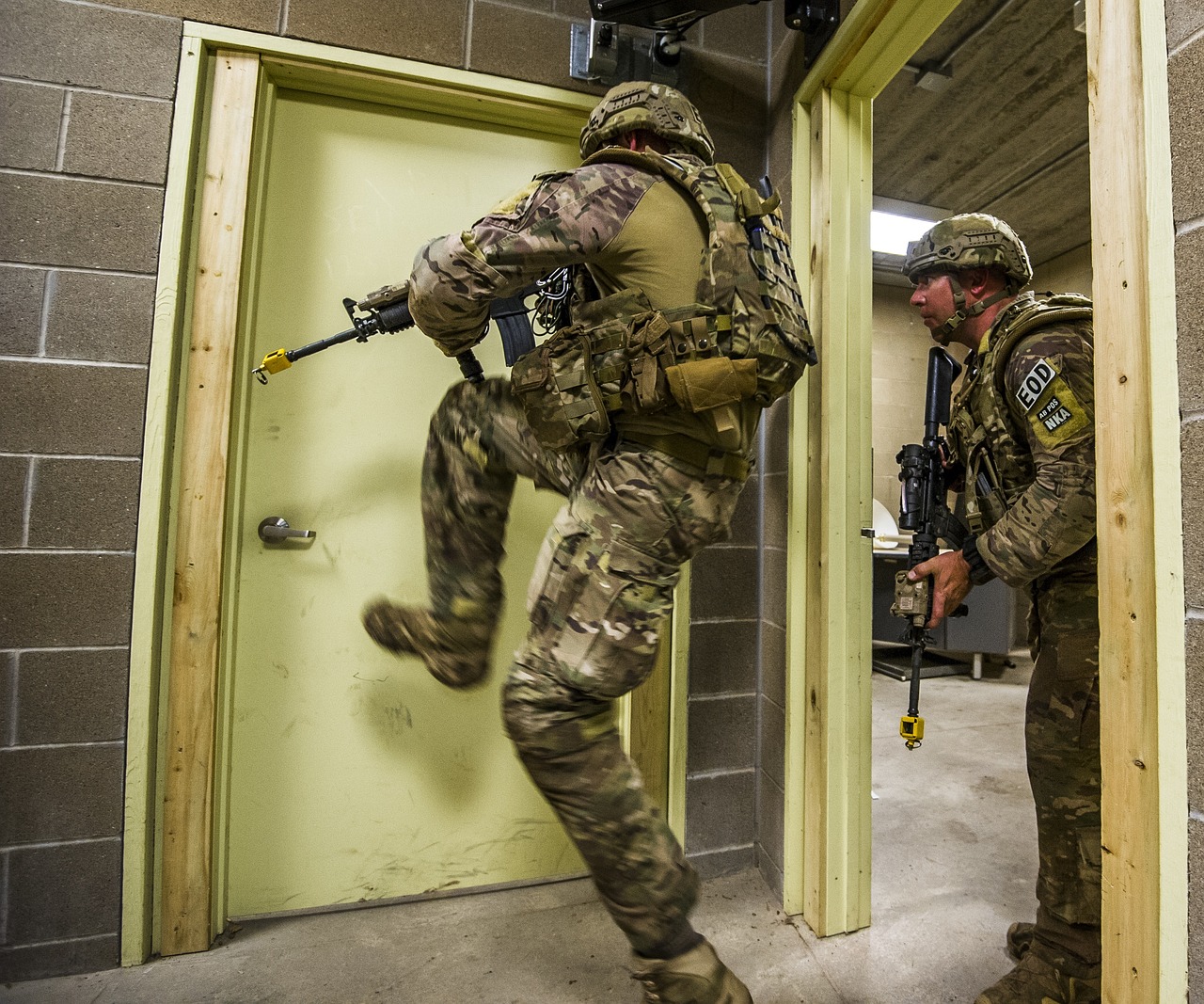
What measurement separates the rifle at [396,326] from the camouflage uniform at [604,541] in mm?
232

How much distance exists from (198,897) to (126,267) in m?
1.42

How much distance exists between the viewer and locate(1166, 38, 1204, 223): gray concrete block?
67 cm

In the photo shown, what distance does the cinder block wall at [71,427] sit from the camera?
1.33 metres

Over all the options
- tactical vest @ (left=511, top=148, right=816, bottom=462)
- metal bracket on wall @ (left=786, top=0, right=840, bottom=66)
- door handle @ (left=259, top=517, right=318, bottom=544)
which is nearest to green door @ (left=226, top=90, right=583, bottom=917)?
door handle @ (left=259, top=517, right=318, bottom=544)

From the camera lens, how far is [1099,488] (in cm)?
77

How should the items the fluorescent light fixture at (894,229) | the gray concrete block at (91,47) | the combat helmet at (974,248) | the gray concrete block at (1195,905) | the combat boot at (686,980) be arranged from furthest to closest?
the fluorescent light fixture at (894,229)
the combat helmet at (974,248)
the gray concrete block at (91,47)
the combat boot at (686,980)
the gray concrete block at (1195,905)

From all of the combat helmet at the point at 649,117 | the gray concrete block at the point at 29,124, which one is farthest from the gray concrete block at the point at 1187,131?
the gray concrete block at the point at 29,124

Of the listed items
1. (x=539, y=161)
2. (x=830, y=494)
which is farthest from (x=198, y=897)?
(x=539, y=161)

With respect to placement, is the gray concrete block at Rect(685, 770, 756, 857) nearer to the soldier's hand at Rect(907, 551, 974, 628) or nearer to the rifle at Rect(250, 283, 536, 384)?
the soldier's hand at Rect(907, 551, 974, 628)

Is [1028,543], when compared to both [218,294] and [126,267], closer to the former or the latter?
[218,294]

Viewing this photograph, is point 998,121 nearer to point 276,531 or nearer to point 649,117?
point 649,117

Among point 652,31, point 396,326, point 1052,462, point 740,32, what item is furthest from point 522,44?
point 1052,462

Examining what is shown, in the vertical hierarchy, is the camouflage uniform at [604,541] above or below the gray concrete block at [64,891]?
above

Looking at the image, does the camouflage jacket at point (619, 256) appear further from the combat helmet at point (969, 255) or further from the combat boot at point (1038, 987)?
the combat boot at point (1038, 987)
